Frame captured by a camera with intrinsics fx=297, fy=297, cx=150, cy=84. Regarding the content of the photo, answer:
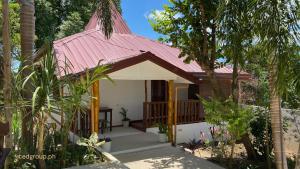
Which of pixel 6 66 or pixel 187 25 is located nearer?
pixel 6 66

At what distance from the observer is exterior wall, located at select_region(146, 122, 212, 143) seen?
1277 centimetres

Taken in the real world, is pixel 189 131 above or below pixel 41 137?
below

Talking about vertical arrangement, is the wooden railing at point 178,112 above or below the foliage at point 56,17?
below

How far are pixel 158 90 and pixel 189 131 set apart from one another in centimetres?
333

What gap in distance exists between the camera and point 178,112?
13344 mm

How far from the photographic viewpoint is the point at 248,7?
22.3 ft

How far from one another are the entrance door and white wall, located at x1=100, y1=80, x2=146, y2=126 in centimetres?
56

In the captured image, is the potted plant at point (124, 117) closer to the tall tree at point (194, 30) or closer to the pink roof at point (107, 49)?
the pink roof at point (107, 49)

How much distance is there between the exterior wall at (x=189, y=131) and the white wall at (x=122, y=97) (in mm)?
2310

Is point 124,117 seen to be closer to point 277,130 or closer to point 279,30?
point 277,130

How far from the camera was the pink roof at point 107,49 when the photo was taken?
12477 mm

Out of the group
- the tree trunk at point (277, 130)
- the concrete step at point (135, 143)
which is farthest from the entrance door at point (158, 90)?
the tree trunk at point (277, 130)

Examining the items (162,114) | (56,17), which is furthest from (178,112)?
(56,17)

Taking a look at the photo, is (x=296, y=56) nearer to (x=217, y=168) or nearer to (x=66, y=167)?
(x=217, y=168)
